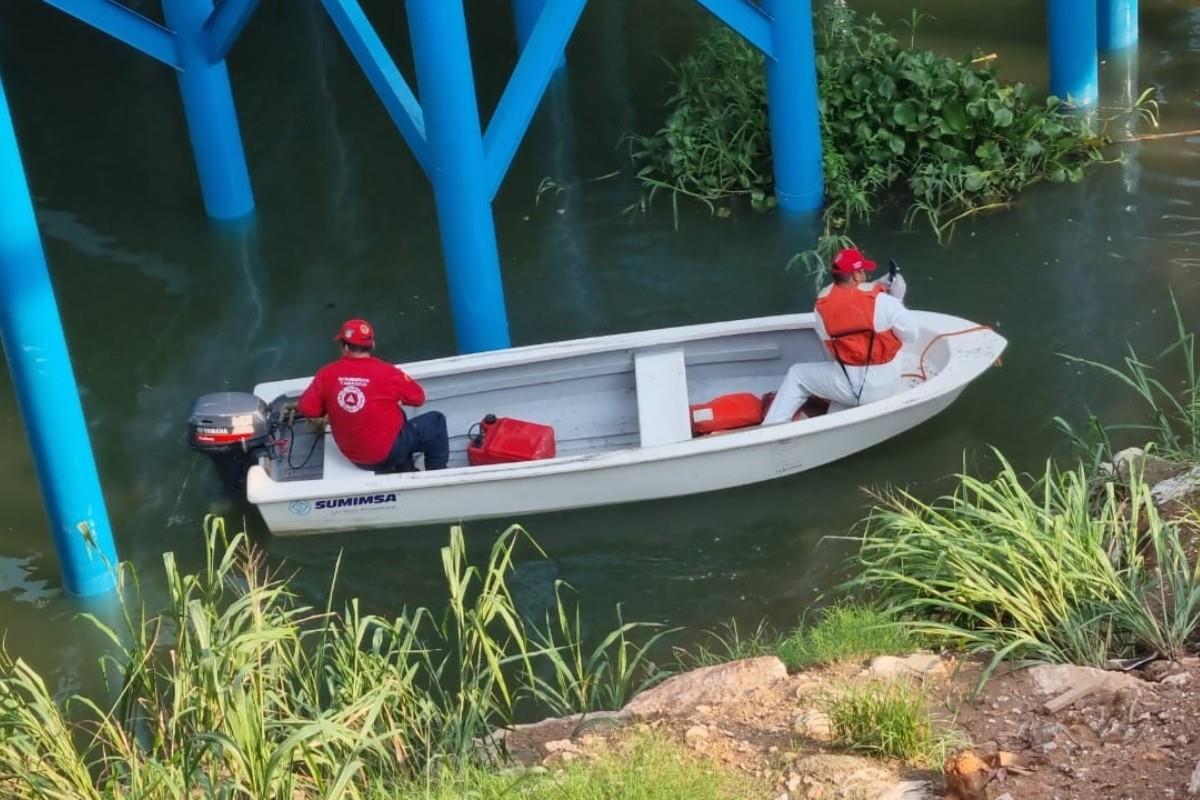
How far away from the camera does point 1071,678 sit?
16.8ft

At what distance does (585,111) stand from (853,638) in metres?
6.67

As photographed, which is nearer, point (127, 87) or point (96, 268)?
point (96, 268)

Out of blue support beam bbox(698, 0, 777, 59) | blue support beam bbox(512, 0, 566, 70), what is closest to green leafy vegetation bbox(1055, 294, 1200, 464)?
blue support beam bbox(698, 0, 777, 59)

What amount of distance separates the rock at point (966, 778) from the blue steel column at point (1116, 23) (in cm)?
846

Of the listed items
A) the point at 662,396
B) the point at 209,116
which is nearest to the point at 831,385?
the point at 662,396

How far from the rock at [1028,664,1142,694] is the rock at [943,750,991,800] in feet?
2.72

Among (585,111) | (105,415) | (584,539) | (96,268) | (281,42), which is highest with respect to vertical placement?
(281,42)

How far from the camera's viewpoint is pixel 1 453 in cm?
882

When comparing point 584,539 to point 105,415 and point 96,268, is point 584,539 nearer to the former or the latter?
point 105,415

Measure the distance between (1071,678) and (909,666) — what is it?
1.89 ft

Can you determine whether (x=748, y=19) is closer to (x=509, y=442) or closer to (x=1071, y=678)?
(x=509, y=442)

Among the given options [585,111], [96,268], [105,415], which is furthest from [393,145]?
[105,415]

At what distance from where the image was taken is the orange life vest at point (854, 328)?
772 cm

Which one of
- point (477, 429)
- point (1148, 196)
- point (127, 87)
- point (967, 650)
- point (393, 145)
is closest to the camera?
point (967, 650)
